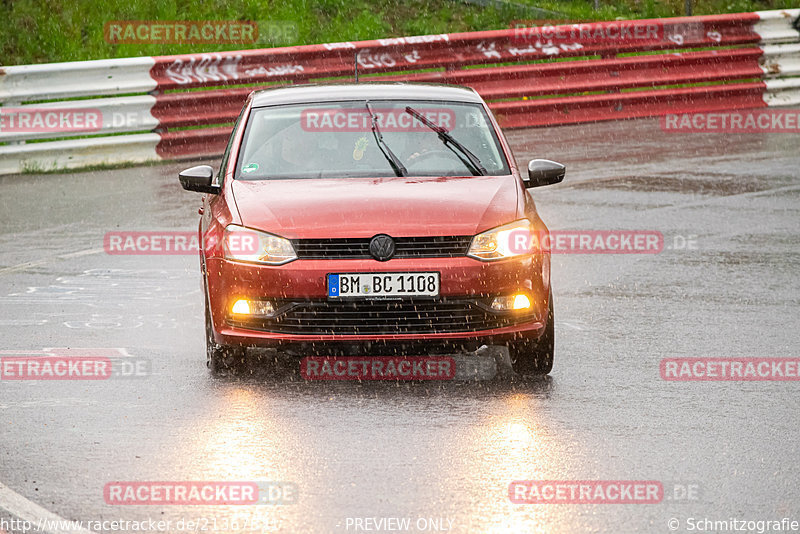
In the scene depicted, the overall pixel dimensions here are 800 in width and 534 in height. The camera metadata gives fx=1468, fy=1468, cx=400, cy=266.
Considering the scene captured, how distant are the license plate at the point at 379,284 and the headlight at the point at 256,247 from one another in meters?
0.27

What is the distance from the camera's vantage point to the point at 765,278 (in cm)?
1031

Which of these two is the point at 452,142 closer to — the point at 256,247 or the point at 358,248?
the point at 358,248

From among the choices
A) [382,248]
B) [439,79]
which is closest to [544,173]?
[382,248]

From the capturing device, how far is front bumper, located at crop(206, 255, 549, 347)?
7.20m

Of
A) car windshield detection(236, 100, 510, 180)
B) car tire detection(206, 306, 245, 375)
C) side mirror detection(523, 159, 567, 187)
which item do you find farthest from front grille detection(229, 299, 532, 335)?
side mirror detection(523, 159, 567, 187)

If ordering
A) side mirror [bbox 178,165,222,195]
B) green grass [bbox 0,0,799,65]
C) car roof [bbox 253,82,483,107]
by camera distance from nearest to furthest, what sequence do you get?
side mirror [bbox 178,165,222,195]
car roof [bbox 253,82,483,107]
green grass [bbox 0,0,799,65]

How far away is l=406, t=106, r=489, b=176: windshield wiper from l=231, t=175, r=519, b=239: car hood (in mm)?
187

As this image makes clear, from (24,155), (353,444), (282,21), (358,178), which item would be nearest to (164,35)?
(282,21)

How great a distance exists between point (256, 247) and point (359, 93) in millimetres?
1953

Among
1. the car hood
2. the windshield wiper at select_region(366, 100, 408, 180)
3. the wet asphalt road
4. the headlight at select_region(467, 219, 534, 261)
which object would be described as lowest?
the wet asphalt road

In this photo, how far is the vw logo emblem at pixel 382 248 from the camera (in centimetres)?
720

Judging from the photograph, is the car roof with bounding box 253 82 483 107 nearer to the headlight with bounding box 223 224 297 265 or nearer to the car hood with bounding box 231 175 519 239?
the car hood with bounding box 231 175 519 239

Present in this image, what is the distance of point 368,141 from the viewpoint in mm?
8445

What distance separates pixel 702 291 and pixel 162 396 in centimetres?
420
